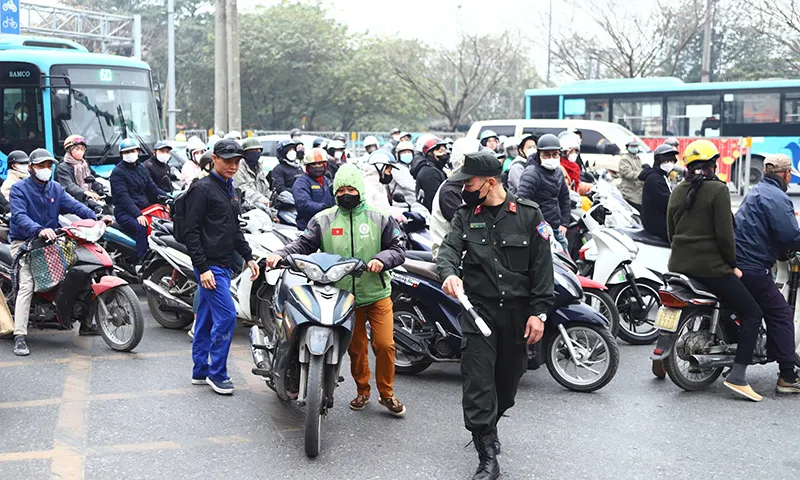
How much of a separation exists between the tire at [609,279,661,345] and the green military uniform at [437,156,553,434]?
341 centimetres

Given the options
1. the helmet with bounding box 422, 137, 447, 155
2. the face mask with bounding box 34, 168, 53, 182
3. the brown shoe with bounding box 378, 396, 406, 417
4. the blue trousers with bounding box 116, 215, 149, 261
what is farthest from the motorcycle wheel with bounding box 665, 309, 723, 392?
the blue trousers with bounding box 116, 215, 149, 261

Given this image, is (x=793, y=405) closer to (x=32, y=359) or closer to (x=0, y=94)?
(x=32, y=359)

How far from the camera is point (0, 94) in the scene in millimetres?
14391

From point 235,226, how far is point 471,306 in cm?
237

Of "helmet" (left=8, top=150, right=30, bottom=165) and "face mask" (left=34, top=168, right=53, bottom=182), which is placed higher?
"helmet" (left=8, top=150, right=30, bottom=165)

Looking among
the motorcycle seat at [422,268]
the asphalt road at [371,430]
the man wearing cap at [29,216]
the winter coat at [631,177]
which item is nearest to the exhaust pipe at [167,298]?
the man wearing cap at [29,216]

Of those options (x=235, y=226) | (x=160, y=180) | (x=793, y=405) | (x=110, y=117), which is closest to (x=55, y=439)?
(x=235, y=226)

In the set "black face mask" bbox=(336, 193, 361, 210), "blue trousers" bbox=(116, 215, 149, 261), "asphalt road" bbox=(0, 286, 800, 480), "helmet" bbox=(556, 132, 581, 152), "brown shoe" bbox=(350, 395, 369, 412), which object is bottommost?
"asphalt road" bbox=(0, 286, 800, 480)

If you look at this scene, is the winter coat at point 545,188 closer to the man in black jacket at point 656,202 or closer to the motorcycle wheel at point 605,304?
the man in black jacket at point 656,202

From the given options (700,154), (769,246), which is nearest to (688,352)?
(769,246)

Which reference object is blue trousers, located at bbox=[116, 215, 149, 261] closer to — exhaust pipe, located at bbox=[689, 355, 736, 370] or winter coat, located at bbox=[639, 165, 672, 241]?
winter coat, located at bbox=[639, 165, 672, 241]

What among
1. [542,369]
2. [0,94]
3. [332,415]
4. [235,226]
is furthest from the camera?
[0,94]

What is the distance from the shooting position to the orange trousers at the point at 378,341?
5906 millimetres

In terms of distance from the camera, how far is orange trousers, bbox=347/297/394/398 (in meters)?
5.91
